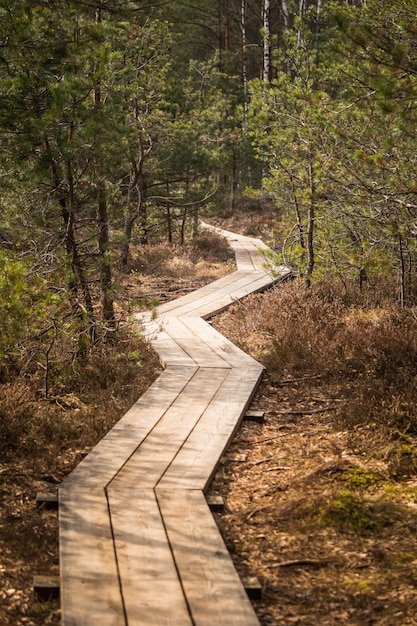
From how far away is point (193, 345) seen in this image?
9.24 metres

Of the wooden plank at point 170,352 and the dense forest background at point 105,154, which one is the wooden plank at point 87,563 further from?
the wooden plank at point 170,352

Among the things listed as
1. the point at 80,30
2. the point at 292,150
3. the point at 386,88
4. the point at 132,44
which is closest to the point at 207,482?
the point at 386,88

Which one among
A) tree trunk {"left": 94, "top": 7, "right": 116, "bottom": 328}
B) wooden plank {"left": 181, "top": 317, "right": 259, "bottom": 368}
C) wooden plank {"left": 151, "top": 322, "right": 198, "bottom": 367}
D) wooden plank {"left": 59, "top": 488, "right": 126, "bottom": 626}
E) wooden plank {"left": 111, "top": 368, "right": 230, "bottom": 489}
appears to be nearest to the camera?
wooden plank {"left": 59, "top": 488, "right": 126, "bottom": 626}

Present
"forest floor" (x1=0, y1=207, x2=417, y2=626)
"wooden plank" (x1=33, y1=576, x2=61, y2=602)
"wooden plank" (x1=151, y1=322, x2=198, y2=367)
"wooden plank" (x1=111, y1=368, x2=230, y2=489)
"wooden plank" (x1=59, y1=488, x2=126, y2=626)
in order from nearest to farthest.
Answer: "wooden plank" (x1=59, y1=488, x2=126, y2=626), "wooden plank" (x1=33, y1=576, x2=61, y2=602), "forest floor" (x1=0, y1=207, x2=417, y2=626), "wooden plank" (x1=111, y1=368, x2=230, y2=489), "wooden plank" (x1=151, y1=322, x2=198, y2=367)

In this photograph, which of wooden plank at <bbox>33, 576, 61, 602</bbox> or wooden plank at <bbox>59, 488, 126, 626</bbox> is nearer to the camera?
wooden plank at <bbox>59, 488, 126, 626</bbox>

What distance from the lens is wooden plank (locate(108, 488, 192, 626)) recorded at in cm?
323

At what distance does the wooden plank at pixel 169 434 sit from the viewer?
4.93 m

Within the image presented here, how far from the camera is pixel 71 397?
6734 mm

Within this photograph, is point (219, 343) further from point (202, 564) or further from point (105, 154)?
point (202, 564)

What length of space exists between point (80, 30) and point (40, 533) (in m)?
4.01

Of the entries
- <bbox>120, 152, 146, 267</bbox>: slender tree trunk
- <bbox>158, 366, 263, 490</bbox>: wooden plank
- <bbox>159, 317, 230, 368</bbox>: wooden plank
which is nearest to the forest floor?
<bbox>158, 366, 263, 490</bbox>: wooden plank

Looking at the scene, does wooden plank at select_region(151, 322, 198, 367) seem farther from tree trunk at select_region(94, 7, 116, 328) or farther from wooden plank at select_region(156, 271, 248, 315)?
wooden plank at select_region(156, 271, 248, 315)

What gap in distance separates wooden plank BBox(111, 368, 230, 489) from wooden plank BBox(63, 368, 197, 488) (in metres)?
0.06

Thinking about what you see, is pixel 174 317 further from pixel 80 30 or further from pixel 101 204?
pixel 80 30
